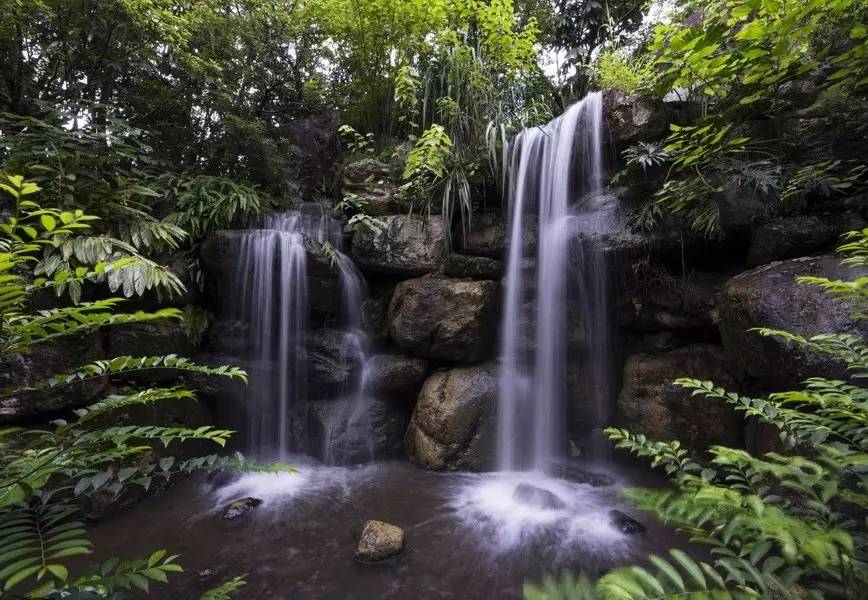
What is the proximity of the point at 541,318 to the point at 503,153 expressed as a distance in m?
2.33

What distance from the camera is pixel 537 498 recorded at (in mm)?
3898

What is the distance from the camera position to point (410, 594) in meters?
2.73

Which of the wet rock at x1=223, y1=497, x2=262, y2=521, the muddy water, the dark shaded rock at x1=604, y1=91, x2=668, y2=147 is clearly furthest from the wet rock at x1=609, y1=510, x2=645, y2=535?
the dark shaded rock at x1=604, y1=91, x2=668, y2=147

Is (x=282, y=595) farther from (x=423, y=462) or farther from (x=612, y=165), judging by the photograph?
(x=612, y=165)

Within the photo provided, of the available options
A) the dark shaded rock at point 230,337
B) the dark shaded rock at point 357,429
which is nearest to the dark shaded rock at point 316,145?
the dark shaded rock at point 230,337

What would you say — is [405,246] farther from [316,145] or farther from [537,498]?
[316,145]

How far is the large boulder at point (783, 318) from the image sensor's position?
9.22ft

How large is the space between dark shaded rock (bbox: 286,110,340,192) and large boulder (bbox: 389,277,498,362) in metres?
3.57

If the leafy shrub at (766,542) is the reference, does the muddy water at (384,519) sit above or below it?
below

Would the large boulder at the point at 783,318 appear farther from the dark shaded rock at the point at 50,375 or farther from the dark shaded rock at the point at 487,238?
the dark shaded rock at the point at 50,375

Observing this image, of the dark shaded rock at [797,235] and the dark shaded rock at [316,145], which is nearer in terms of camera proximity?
the dark shaded rock at [797,235]

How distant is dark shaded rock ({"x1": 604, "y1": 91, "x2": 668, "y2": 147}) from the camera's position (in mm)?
4629

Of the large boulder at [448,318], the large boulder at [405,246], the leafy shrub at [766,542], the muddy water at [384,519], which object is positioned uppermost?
the large boulder at [405,246]

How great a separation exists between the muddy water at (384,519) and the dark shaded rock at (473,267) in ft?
8.19
